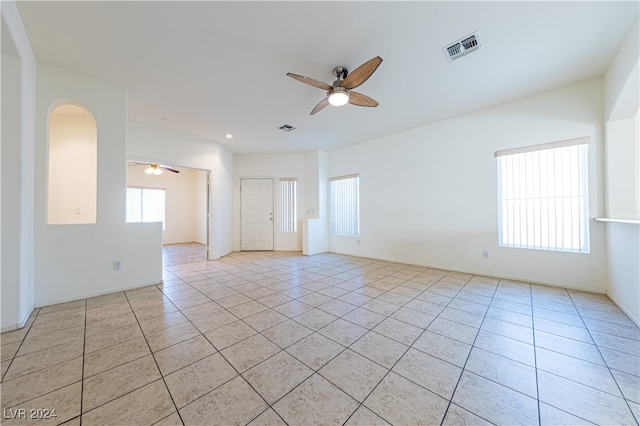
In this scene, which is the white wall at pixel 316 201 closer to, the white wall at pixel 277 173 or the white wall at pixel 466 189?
the white wall at pixel 277 173

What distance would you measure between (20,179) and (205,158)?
10.5 feet

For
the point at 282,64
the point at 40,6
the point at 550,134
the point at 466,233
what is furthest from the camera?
the point at 466,233

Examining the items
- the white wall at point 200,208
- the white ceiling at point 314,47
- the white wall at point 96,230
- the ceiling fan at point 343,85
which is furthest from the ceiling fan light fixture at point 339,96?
the white wall at point 200,208

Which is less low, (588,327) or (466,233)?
(466,233)

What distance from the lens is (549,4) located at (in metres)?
1.92

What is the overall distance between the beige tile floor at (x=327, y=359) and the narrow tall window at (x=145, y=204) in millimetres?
5658

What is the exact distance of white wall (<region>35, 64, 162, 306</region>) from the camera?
104 inches

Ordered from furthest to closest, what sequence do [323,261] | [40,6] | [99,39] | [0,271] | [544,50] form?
[323,261]
[544,50]
[99,39]
[0,271]
[40,6]

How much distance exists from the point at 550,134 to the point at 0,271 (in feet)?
21.6

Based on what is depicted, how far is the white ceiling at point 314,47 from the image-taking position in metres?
1.97

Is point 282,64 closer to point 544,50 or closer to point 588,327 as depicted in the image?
point 544,50

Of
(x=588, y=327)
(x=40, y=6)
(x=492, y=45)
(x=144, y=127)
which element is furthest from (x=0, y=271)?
(x=588, y=327)

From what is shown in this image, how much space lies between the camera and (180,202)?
8.33m

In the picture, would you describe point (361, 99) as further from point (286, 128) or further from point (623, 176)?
point (623, 176)
